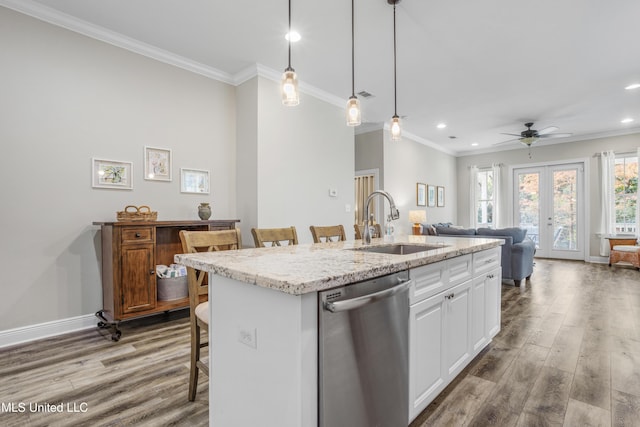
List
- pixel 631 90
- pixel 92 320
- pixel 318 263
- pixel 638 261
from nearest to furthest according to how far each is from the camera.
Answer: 1. pixel 318 263
2. pixel 92 320
3. pixel 631 90
4. pixel 638 261

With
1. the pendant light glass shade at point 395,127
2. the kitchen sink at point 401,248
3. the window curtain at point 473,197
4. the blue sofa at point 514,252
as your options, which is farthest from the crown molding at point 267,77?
the window curtain at point 473,197

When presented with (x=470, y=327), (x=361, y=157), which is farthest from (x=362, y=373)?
(x=361, y=157)

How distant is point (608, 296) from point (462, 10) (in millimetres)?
3964

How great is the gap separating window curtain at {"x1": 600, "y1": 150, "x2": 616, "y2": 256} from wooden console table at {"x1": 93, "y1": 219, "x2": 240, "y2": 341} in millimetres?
8157

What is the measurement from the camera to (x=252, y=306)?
3.89 ft

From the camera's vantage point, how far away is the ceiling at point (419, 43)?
2770 millimetres

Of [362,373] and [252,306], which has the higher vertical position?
[252,306]

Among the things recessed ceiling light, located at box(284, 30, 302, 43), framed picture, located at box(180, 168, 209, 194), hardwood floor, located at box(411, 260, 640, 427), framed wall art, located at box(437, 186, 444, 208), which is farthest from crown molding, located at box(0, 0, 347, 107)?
framed wall art, located at box(437, 186, 444, 208)

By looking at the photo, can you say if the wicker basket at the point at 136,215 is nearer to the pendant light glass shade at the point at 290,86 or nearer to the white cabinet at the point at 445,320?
the pendant light glass shade at the point at 290,86

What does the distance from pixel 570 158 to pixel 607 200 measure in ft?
3.87

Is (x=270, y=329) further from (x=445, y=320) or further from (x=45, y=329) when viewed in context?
(x=45, y=329)

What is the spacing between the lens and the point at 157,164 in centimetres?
342

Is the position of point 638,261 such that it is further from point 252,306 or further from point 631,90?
point 252,306

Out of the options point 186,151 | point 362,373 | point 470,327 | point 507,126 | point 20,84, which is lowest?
point 470,327
